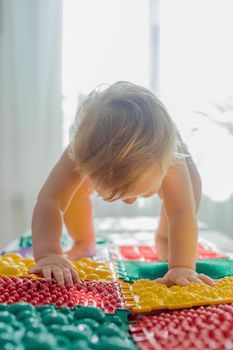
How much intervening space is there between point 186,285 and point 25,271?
0.29 meters

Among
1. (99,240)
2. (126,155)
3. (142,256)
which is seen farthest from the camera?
(99,240)

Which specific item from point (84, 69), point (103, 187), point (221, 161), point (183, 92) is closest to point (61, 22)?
point (84, 69)

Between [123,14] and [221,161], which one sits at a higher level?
[123,14]

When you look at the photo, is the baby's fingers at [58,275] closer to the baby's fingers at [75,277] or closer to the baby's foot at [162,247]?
the baby's fingers at [75,277]

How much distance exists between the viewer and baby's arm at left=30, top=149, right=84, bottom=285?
838mm

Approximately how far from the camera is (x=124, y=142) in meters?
0.77

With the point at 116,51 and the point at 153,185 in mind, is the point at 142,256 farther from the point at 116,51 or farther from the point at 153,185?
the point at 116,51

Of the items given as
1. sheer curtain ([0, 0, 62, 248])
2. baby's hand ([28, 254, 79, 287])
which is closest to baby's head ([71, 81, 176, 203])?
baby's hand ([28, 254, 79, 287])

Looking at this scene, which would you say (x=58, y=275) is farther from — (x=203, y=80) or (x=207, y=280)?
(x=203, y=80)

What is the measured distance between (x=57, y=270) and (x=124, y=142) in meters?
0.24

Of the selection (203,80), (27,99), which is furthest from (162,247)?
(27,99)

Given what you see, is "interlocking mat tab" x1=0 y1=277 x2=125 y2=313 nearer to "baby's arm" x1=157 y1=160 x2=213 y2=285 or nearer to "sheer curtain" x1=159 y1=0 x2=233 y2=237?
"baby's arm" x1=157 y1=160 x2=213 y2=285

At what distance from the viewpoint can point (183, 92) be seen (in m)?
2.10

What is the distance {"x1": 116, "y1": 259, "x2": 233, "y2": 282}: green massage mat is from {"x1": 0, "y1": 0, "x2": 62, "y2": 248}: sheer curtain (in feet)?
4.46
